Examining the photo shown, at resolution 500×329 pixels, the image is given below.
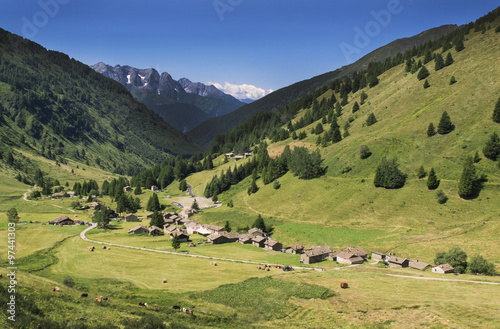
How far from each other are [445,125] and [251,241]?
8057cm

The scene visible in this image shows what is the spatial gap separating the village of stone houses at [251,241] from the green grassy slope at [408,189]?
193 inches

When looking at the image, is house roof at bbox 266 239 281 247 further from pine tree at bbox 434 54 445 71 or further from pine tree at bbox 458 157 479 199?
pine tree at bbox 434 54 445 71

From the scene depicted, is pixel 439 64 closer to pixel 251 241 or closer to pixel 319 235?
pixel 319 235

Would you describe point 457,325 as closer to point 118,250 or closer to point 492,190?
point 492,190

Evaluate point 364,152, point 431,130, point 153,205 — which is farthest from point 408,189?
point 153,205

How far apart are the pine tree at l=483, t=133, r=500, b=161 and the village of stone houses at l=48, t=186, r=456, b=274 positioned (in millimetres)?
47271

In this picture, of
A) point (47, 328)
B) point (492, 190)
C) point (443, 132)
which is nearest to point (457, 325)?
point (47, 328)

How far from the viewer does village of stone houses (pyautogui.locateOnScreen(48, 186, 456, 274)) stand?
220ft

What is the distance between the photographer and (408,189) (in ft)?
307

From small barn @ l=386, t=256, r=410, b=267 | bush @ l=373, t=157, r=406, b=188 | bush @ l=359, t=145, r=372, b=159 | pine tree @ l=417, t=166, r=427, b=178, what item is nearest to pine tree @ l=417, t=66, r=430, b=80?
bush @ l=359, t=145, r=372, b=159

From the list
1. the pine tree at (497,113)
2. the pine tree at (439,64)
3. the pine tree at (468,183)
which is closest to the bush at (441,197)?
the pine tree at (468,183)

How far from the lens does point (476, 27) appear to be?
183 m

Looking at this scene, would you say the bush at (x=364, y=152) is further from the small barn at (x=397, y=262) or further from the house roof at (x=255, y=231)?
the small barn at (x=397, y=262)

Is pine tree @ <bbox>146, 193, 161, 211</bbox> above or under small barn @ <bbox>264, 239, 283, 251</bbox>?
above
